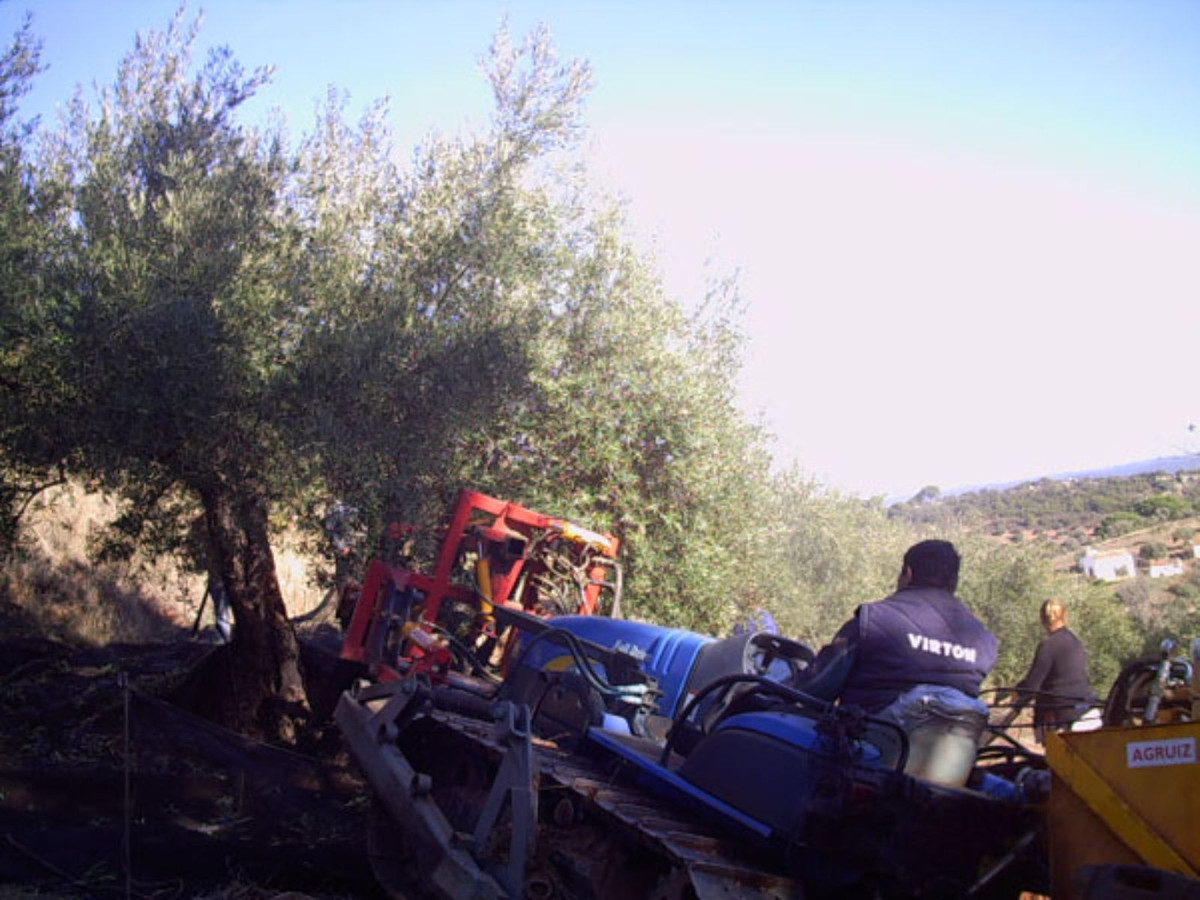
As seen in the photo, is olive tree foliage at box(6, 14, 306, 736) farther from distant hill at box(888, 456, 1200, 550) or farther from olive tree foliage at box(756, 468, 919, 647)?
distant hill at box(888, 456, 1200, 550)

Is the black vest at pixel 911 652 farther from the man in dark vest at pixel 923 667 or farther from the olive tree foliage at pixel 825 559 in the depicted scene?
the olive tree foliage at pixel 825 559

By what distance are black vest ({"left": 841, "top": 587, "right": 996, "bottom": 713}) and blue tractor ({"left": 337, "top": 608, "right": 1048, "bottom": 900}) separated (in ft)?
0.34

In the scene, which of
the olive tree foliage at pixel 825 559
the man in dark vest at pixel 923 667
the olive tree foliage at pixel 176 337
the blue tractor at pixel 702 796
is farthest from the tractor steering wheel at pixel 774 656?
the olive tree foliage at pixel 825 559

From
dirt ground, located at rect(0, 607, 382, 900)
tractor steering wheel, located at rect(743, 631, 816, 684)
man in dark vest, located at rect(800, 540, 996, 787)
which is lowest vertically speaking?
dirt ground, located at rect(0, 607, 382, 900)

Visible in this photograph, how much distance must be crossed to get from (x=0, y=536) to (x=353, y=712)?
11.9 feet

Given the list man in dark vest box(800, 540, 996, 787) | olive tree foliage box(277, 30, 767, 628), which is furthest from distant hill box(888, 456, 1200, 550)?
man in dark vest box(800, 540, 996, 787)

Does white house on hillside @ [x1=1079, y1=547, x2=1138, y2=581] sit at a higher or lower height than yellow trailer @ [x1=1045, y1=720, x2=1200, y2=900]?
higher

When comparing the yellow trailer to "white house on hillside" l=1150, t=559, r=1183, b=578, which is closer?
the yellow trailer

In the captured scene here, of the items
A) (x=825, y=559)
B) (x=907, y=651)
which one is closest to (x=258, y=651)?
(x=907, y=651)

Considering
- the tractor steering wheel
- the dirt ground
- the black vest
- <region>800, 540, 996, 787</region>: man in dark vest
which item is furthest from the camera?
the tractor steering wheel

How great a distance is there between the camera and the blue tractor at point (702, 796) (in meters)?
3.55

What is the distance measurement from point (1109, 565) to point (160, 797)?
24.5 metres

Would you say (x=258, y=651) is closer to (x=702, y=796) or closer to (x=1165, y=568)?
(x=702, y=796)

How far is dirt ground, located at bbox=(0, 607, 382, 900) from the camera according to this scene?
524 centimetres
